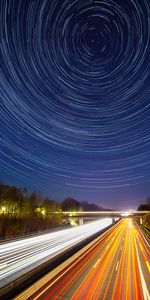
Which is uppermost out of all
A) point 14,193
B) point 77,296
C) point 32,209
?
point 14,193

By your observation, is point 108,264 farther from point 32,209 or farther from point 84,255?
point 32,209

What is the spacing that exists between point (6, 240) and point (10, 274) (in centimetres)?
3038

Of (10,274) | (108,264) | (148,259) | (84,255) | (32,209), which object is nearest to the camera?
(10,274)

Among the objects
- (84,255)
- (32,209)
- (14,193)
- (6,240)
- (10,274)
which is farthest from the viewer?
(14,193)

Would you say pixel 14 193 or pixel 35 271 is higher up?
pixel 14 193

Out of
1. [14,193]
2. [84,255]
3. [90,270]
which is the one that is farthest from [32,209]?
[90,270]

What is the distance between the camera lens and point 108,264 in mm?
29781

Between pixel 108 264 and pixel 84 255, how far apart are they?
6765 mm

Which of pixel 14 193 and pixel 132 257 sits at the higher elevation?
pixel 14 193

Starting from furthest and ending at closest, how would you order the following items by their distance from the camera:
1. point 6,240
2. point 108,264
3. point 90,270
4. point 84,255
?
1. point 6,240
2. point 84,255
3. point 108,264
4. point 90,270

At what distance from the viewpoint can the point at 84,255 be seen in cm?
3591

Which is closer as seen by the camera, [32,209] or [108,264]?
[108,264]

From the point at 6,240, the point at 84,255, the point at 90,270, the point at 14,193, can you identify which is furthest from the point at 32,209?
the point at 90,270

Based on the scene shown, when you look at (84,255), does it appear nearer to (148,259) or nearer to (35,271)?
Answer: (148,259)
